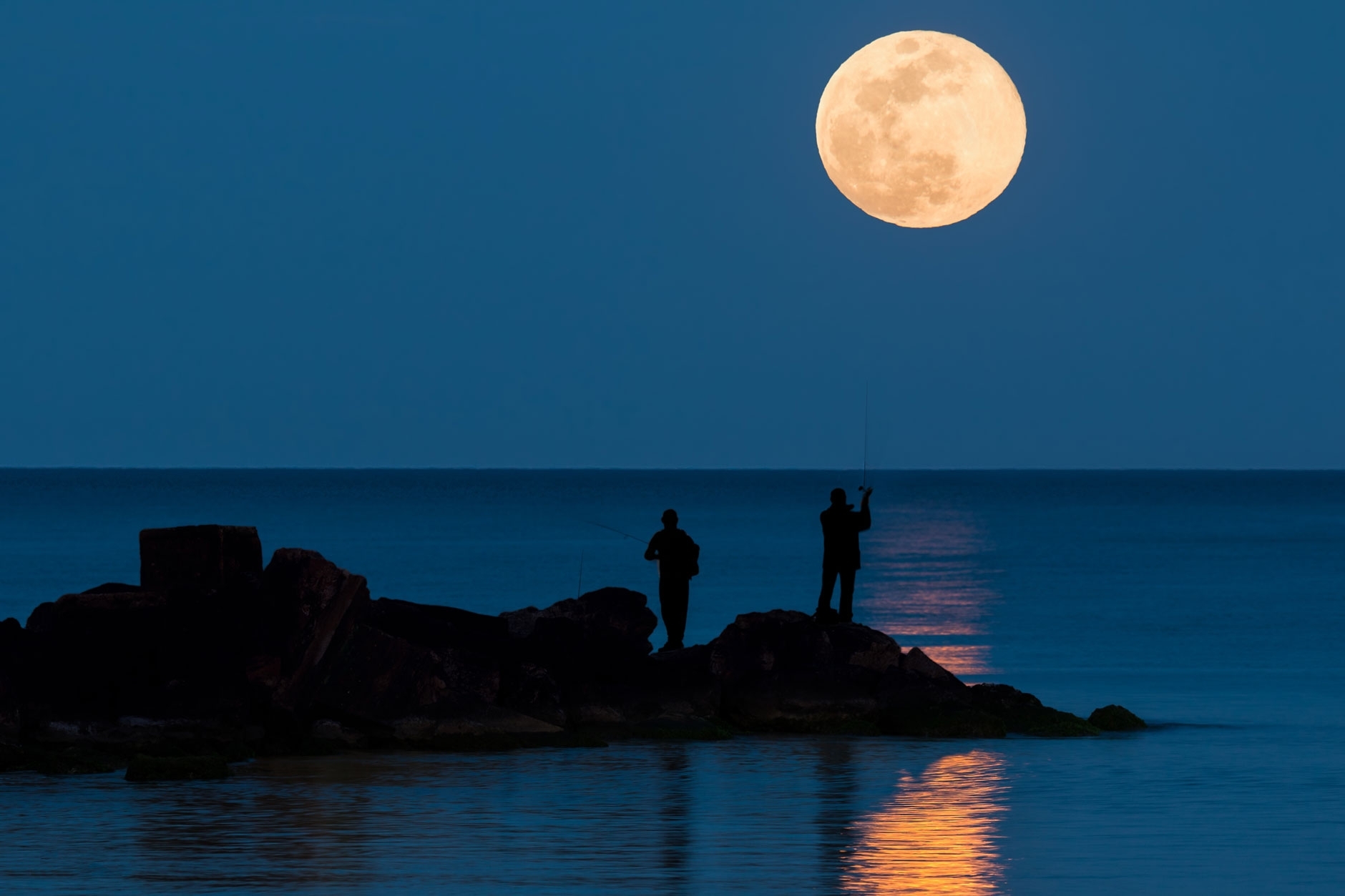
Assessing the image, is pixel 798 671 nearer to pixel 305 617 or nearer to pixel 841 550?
pixel 841 550

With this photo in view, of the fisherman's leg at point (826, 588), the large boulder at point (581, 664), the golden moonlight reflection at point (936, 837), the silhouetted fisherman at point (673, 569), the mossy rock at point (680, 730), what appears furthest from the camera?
the silhouetted fisherman at point (673, 569)

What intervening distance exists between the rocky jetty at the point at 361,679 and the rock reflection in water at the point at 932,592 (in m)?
9.00

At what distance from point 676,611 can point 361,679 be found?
13.8 feet

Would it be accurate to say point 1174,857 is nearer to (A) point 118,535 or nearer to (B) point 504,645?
(B) point 504,645

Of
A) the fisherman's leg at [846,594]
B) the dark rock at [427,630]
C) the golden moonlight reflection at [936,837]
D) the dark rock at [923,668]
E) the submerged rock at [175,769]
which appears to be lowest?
the golden moonlight reflection at [936,837]

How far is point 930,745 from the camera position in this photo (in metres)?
17.4

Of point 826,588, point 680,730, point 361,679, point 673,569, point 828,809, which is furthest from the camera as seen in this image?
point 673,569

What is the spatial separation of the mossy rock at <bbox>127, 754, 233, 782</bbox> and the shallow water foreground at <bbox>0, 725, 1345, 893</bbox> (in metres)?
0.19

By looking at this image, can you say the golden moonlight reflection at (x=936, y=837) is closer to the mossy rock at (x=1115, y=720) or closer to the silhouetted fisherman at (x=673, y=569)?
the mossy rock at (x=1115, y=720)

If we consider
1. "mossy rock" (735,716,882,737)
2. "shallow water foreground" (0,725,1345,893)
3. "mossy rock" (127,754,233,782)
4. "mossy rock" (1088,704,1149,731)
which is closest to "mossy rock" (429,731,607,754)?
"shallow water foreground" (0,725,1345,893)

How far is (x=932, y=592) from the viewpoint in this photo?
1884 inches

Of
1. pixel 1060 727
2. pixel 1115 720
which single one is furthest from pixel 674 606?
pixel 1115 720

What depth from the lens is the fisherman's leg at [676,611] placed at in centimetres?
1998

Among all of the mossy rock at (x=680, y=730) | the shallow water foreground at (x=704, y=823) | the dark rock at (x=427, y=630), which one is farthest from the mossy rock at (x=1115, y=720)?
the dark rock at (x=427, y=630)
